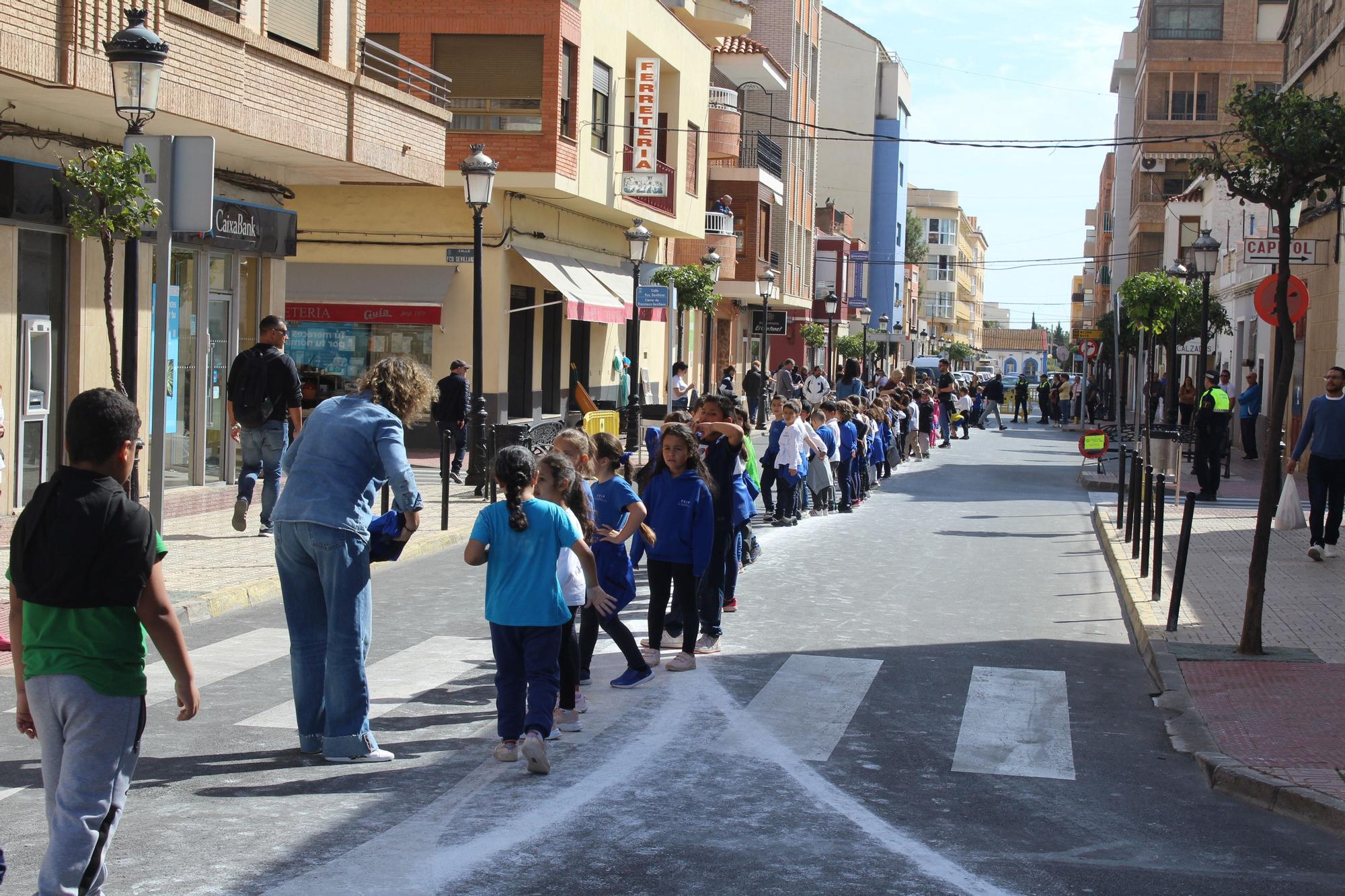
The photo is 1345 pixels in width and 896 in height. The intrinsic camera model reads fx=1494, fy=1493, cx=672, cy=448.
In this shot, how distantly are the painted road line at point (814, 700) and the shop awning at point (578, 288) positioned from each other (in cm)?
1812

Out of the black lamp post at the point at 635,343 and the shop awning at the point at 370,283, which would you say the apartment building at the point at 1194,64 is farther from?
the shop awning at the point at 370,283

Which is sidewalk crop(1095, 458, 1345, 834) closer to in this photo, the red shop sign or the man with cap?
the man with cap

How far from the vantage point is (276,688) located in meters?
8.07

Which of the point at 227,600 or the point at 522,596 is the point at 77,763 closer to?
the point at 522,596

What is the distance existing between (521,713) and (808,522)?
1197cm

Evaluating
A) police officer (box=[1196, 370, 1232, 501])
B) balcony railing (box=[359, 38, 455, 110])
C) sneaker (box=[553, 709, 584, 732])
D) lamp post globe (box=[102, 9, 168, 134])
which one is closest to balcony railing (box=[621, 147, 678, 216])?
balcony railing (box=[359, 38, 455, 110])

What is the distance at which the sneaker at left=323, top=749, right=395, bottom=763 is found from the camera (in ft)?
21.5

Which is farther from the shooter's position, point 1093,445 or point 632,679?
point 1093,445

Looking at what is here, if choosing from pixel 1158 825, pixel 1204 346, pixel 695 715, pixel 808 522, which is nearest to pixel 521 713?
pixel 695 715

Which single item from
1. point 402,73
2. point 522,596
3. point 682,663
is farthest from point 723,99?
point 522,596

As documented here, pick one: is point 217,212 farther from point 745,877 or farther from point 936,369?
point 936,369

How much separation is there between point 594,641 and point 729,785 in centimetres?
208

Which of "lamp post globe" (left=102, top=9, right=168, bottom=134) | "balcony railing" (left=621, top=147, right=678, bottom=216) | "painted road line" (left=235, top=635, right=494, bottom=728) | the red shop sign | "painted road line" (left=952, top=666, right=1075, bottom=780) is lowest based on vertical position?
"painted road line" (left=952, top=666, right=1075, bottom=780)

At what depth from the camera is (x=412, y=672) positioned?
8688 millimetres
